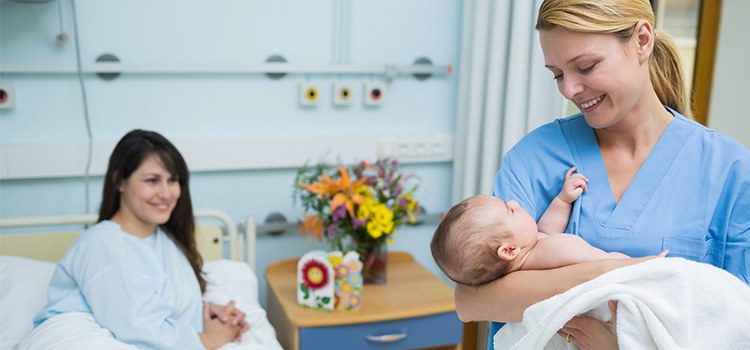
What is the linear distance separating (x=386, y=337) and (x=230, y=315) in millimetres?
512

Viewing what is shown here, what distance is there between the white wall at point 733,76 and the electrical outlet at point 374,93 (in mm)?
1321

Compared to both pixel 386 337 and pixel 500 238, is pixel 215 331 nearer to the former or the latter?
pixel 386 337

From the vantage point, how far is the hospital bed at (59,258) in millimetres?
2080

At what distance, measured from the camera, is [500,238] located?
1.27 m

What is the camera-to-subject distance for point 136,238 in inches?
79.9

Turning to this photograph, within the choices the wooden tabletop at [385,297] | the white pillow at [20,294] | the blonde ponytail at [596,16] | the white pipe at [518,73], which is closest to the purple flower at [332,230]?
the wooden tabletop at [385,297]

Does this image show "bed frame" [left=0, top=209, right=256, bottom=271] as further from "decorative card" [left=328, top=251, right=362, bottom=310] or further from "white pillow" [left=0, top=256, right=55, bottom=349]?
"decorative card" [left=328, top=251, right=362, bottom=310]

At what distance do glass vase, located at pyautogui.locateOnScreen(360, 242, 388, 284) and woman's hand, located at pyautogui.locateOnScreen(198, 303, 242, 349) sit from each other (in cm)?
55

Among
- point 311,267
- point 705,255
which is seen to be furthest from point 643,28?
point 311,267

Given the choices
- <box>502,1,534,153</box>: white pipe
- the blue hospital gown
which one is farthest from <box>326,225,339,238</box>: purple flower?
<box>502,1,534,153</box>: white pipe

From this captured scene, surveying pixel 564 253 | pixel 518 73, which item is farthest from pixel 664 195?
pixel 518 73

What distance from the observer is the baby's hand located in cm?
128

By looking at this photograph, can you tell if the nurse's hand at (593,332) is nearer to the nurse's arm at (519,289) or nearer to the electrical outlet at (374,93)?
the nurse's arm at (519,289)

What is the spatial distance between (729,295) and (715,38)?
79.4 inches
